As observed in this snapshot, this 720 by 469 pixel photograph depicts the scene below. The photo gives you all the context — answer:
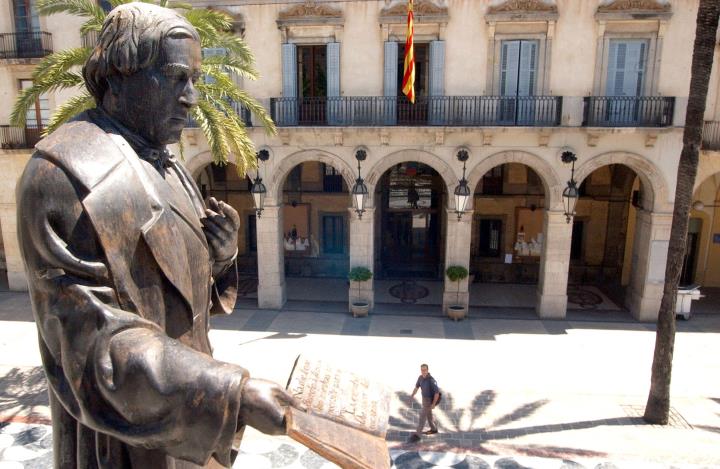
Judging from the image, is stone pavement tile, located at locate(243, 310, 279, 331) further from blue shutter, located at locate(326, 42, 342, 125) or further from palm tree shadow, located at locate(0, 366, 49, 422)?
blue shutter, located at locate(326, 42, 342, 125)

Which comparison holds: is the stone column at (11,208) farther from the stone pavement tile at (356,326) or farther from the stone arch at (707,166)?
A: the stone arch at (707,166)

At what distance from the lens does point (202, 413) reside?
195cm

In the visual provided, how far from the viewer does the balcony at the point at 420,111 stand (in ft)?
53.4

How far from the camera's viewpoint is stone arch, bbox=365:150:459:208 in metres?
16.7

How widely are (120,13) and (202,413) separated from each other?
1656mm

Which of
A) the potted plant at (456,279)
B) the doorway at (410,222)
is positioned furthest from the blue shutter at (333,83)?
the potted plant at (456,279)

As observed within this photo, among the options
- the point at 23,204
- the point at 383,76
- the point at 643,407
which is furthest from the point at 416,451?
the point at 383,76

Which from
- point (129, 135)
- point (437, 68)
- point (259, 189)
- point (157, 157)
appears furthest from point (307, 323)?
point (129, 135)

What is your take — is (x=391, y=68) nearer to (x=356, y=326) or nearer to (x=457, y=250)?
(x=457, y=250)

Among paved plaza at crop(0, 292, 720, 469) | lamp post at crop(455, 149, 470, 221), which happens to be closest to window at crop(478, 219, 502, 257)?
paved plaza at crop(0, 292, 720, 469)

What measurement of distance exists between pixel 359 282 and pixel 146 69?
1528cm

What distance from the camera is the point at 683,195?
10.2 meters

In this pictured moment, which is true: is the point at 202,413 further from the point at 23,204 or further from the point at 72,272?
the point at 23,204

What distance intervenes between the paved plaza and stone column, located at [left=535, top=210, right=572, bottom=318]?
583mm
